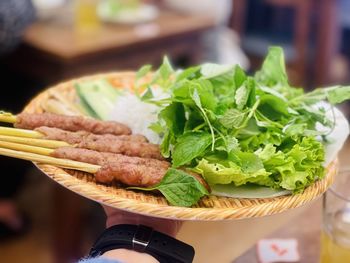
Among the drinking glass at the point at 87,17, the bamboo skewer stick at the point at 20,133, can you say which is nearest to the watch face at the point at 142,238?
the bamboo skewer stick at the point at 20,133

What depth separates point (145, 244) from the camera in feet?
2.35

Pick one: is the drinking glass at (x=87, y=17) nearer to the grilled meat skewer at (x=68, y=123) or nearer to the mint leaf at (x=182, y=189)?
the grilled meat skewer at (x=68, y=123)

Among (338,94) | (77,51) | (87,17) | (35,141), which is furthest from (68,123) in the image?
(87,17)

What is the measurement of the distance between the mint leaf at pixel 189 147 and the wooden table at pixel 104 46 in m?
1.09

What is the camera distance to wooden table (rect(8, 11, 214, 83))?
73.0 inches

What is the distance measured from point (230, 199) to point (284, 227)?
31cm

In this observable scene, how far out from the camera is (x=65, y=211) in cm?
190

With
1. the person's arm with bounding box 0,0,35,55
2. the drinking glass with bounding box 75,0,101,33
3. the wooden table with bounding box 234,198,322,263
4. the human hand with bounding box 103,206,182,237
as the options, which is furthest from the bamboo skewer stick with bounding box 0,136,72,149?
the drinking glass with bounding box 75,0,101,33

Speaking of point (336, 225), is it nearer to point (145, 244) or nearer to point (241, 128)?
point (241, 128)

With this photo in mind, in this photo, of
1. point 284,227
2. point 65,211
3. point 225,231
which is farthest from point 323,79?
point 225,231

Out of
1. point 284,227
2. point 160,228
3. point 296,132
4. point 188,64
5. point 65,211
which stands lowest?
point 65,211

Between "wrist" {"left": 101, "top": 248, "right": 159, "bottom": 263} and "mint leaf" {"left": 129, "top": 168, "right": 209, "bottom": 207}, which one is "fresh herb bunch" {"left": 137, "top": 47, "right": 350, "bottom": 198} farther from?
"wrist" {"left": 101, "top": 248, "right": 159, "bottom": 263}

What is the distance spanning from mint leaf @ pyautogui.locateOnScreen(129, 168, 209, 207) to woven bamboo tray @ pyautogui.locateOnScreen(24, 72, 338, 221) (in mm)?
14

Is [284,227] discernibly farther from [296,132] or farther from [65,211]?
[65,211]
